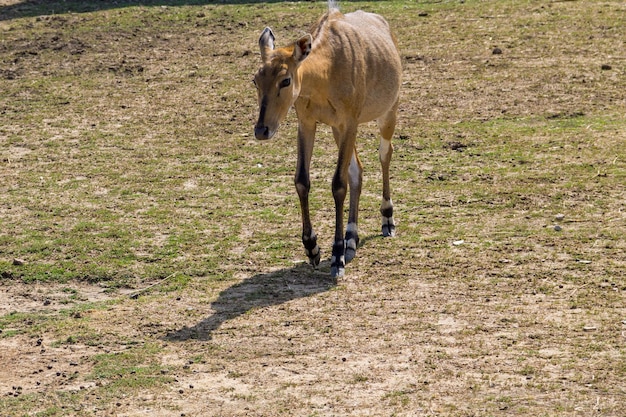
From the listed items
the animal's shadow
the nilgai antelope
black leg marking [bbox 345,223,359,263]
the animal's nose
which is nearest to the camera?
the animal's shadow

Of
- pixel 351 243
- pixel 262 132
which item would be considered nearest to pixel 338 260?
pixel 351 243

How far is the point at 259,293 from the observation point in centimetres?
823

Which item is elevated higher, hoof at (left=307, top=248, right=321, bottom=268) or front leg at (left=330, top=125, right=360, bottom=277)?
front leg at (left=330, top=125, right=360, bottom=277)

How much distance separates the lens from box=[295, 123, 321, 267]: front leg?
28.2 ft

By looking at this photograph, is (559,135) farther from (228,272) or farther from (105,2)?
(105,2)

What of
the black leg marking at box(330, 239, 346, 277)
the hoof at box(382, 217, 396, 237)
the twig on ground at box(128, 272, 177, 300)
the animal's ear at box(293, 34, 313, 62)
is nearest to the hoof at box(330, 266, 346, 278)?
the black leg marking at box(330, 239, 346, 277)

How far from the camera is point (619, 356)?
6.84 metres

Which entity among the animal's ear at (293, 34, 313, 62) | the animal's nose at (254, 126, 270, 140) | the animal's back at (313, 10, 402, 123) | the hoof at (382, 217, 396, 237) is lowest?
the hoof at (382, 217, 396, 237)

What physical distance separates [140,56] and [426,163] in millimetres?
5716

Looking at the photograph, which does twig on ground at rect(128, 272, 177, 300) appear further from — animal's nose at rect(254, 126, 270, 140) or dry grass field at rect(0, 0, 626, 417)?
animal's nose at rect(254, 126, 270, 140)

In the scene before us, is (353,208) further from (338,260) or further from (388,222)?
(338,260)

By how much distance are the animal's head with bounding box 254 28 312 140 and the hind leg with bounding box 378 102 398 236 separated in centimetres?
169

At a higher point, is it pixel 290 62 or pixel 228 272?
pixel 290 62

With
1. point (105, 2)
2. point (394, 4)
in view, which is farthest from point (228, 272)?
point (105, 2)
